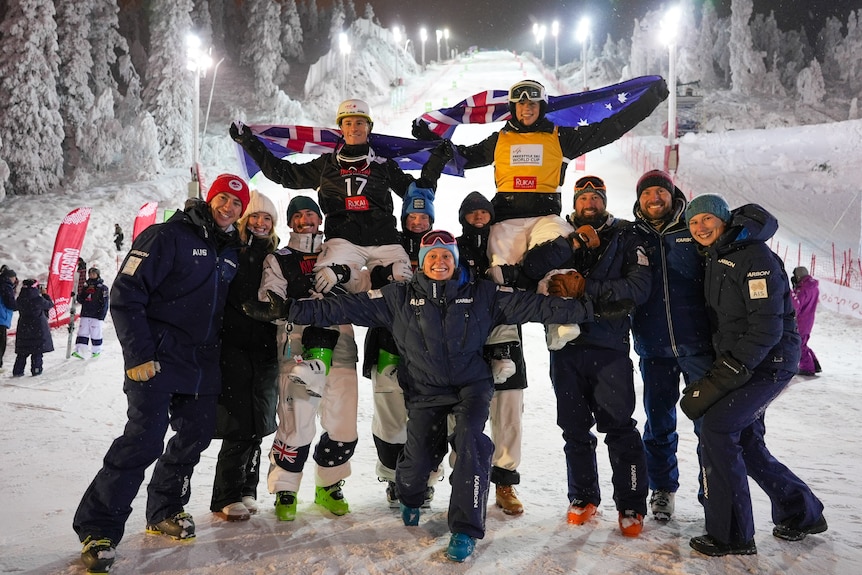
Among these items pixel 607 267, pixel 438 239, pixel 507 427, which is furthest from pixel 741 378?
pixel 438 239

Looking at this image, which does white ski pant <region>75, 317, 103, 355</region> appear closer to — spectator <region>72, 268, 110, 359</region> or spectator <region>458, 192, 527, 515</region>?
spectator <region>72, 268, 110, 359</region>

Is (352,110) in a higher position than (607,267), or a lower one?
higher

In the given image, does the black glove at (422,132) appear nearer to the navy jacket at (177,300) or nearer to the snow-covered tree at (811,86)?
the navy jacket at (177,300)

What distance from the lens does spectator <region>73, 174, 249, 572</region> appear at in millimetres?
3752

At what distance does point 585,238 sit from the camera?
4.67m

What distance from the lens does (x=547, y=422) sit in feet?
25.4

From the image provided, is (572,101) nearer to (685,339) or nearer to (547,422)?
(685,339)

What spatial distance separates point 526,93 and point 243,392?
3.45m

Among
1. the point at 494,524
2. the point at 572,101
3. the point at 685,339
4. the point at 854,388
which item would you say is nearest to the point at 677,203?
the point at 685,339

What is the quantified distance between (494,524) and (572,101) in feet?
14.5

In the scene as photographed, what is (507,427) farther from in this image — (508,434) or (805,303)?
(805,303)

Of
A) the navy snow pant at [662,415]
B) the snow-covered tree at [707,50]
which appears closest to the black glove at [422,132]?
the navy snow pant at [662,415]

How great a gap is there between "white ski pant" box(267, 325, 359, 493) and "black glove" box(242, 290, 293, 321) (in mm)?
440

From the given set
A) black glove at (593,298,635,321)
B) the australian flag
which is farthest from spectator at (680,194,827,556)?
the australian flag
